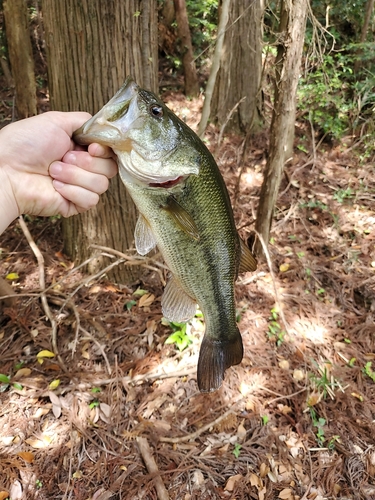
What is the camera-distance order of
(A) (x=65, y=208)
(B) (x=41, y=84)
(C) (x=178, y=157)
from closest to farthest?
(C) (x=178, y=157) → (A) (x=65, y=208) → (B) (x=41, y=84)

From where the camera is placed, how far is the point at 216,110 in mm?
6844

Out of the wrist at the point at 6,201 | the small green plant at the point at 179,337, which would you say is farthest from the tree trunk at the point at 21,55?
the wrist at the point at 6,201

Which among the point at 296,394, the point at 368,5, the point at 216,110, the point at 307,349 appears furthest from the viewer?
the point at 368,5

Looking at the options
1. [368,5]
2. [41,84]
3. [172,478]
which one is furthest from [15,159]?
[368,5]

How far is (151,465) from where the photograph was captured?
3.26 m

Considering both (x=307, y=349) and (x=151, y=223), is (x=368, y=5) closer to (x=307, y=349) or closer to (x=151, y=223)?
(x=307, y=349)

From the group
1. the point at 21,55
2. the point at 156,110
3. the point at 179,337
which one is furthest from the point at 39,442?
the point at 21,55

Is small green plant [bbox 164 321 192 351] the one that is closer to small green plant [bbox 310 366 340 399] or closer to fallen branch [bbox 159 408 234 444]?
fallen branch [bbox 159 408 234 444]

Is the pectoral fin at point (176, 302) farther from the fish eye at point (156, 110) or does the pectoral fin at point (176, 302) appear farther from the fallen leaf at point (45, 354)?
the fallen leaf at point (45, 354)

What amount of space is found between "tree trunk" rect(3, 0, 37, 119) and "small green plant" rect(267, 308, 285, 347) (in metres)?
5.08

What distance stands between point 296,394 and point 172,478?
1432 millimetres

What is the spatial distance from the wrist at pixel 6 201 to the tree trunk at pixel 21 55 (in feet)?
16.0

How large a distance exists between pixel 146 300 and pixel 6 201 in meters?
Answer: 2.51

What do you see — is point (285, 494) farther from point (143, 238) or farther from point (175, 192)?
point (175, 192)
